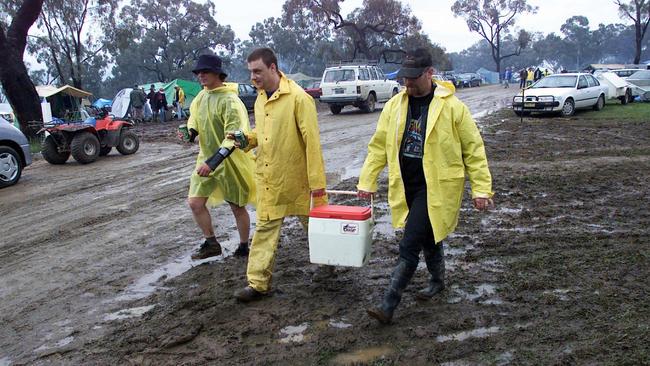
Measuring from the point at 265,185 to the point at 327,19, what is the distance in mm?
42450

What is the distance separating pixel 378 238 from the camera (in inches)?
222

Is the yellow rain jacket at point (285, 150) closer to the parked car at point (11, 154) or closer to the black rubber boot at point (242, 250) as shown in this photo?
the black rubber boot at point (242, 250)

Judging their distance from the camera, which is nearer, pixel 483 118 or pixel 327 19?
pixel 483 118

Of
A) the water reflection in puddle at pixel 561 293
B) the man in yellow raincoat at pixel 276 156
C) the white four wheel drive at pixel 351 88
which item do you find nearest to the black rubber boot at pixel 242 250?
the man in yellow raincoat at pixel 276 156

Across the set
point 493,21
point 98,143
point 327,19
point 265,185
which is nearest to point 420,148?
point 265,185

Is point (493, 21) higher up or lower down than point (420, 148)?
higher up

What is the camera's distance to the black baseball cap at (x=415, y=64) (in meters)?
3.51

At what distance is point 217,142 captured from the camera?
4844 mm

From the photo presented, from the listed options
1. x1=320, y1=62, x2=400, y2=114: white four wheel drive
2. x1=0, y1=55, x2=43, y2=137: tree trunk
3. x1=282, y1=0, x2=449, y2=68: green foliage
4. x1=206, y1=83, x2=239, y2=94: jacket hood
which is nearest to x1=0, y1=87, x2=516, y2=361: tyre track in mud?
x1=206, y1=83, x2=239, y2=94: jacket hood

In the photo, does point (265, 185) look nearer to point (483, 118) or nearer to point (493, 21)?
point (483, 118)

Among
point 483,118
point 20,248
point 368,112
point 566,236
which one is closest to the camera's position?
point 566,236

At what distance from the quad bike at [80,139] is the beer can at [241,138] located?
8.84 m

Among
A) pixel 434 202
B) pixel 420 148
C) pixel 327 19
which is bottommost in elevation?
pixel 434 202

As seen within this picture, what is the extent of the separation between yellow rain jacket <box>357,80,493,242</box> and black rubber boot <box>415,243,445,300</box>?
0.48m
